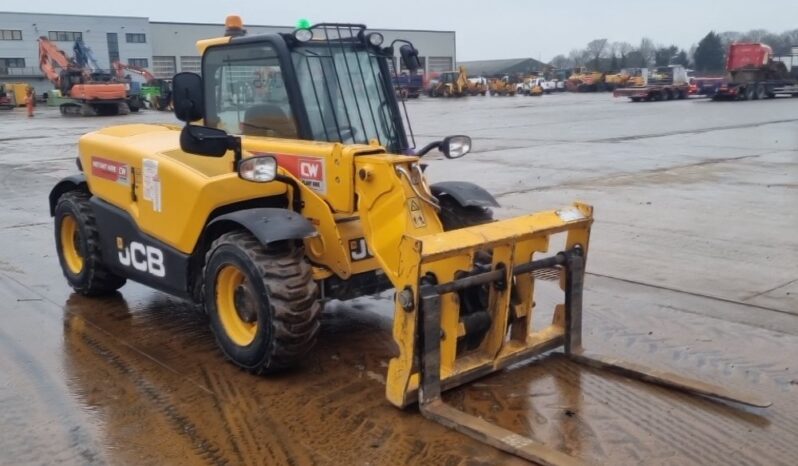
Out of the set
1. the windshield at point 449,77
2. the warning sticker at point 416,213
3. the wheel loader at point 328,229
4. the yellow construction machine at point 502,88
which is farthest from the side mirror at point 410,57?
the yellow construction machine at point 502,88

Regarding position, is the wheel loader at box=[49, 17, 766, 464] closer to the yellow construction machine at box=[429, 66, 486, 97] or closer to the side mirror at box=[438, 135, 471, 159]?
the side mirror at box=[438, 135, 471, 159]

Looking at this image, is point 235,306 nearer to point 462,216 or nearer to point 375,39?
point 462,216

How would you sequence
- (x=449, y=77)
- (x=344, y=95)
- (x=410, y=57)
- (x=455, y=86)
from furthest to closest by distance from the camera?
(x=449, y=77) → (x=455, y=86) → (x=410, y=57) → (x=344, y=95)

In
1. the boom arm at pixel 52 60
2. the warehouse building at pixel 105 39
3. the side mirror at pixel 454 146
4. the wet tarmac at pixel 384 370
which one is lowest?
the wet tarmac at pixel 384 370

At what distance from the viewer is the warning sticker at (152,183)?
5531 mm

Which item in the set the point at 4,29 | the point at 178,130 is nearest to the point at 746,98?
the point at 178,130

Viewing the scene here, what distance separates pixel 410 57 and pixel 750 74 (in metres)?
40.4

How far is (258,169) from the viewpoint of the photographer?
15.4 ft

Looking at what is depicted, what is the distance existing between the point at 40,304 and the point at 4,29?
7256cm

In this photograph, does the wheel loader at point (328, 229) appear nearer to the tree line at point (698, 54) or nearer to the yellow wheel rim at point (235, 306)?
the yellow wheel rim at point (235, 306)

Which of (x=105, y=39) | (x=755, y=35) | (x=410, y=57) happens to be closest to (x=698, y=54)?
(x=755, y=35)

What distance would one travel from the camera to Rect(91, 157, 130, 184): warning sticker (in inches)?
234

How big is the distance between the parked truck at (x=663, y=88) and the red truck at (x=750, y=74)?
306 centimetres

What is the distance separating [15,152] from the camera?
20750 millimetres
